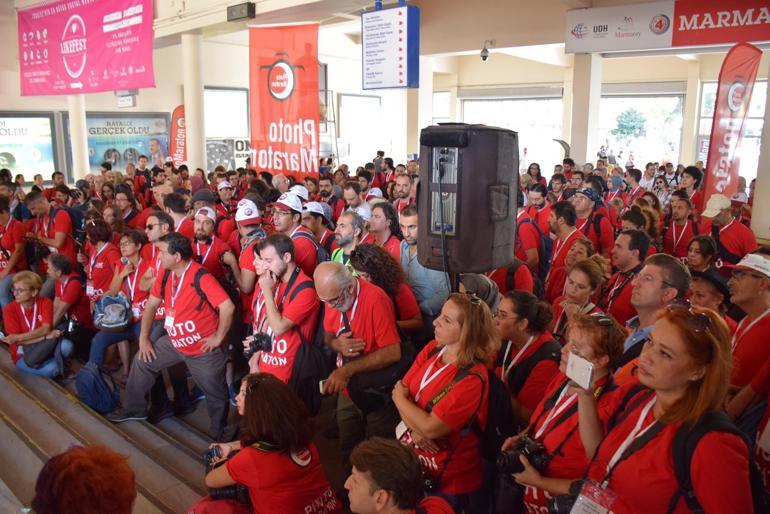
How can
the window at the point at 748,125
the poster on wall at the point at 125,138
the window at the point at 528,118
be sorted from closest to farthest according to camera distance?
the poster on wall at the point at 125,138
the window at the point at 748,125
the window at the point at 528,118

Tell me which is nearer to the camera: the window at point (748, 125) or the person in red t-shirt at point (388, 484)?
the person in red t-shirt at point (388, 484)

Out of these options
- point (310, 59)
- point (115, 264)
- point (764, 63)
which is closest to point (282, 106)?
point (310, 59)

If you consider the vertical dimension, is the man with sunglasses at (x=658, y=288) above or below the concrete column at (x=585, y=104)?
below

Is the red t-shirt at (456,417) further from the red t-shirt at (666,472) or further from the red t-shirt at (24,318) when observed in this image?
the red t-shirt at (24,318)

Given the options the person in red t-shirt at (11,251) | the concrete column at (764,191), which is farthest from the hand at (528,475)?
the person in red t-shirt at (11,251)

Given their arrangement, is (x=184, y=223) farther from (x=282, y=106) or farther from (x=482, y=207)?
(x=482, y=207)

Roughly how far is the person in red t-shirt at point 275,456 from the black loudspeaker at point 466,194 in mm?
1008

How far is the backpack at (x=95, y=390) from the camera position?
468 cm

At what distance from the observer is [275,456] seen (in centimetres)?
248

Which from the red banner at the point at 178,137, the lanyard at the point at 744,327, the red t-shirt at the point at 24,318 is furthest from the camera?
the red banner at the point at 178,137

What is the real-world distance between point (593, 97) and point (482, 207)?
34.5 feet

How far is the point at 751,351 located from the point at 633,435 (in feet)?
A: 4.20

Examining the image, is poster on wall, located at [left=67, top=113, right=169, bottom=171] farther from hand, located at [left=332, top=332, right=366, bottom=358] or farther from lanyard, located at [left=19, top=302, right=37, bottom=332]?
hand, located at [left=332, top=332, right=366, bottom=358]

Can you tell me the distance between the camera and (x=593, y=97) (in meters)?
12.1
